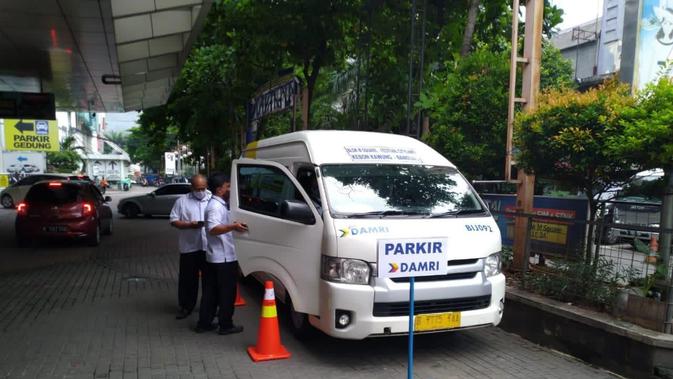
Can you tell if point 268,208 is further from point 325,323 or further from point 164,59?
point 164,59

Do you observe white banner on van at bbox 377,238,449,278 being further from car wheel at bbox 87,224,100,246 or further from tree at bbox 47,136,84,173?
tree at bbox 47,136,84,173

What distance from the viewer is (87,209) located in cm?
1145

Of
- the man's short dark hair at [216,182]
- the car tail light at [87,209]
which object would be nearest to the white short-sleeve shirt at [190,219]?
the man's short dark hair at [216,182]

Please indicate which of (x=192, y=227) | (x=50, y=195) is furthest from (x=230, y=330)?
(x=50, y=195)

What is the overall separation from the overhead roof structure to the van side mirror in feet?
19.5

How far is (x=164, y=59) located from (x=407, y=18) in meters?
6.74

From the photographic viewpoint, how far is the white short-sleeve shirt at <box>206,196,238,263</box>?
517 cm

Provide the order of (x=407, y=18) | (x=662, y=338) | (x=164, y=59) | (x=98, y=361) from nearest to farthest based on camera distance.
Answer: (x=662, y=338) → (x=98, y=361) → (x=407, y=18) → (x=164, y=59)

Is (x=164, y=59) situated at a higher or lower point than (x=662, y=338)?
higher

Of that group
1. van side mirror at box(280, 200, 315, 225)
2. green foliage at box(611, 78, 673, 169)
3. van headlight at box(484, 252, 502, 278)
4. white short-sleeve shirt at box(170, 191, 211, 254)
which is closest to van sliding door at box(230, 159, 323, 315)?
van side mirror at box(280, 200, 315, 225)

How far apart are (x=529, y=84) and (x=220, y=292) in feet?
16.0

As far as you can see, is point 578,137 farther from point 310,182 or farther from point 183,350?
point 183,350

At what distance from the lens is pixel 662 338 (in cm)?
428

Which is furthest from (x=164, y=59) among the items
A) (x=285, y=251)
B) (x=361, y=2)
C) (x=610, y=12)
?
(x=610, y=12)
